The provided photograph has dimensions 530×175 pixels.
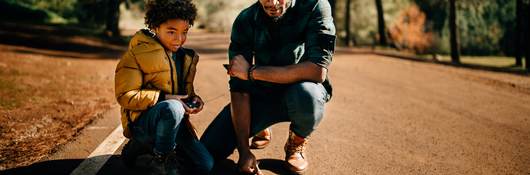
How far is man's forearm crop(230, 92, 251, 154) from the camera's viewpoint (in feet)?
10.1

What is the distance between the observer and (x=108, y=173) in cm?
300

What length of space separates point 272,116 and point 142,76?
3.30 ft

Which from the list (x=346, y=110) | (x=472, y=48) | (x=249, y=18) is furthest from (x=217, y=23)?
(x=249, y=18)

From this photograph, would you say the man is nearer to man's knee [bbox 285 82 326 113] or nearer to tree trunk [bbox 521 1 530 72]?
man's knee [bbox 285 82 326 113]

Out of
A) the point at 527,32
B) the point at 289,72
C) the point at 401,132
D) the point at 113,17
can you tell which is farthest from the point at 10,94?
the point at 527,32

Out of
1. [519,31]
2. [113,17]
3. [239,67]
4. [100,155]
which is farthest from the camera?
[113,17]

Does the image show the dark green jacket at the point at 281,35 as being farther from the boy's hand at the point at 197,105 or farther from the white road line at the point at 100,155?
the white road line at the point at 100,155

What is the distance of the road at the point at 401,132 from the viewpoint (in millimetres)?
3307

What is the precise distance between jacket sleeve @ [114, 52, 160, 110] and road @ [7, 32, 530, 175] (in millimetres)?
657

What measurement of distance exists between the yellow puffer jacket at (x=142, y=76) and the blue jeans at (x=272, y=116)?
0.51 meters

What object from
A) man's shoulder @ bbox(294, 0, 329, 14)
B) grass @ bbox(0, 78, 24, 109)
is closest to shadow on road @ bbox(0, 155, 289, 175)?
man's shoulder @ bbox(294, 0, 329, 14)

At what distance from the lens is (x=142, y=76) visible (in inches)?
108

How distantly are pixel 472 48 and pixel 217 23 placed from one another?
16.5 meters

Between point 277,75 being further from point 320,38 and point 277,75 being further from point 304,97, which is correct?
point 320,38
